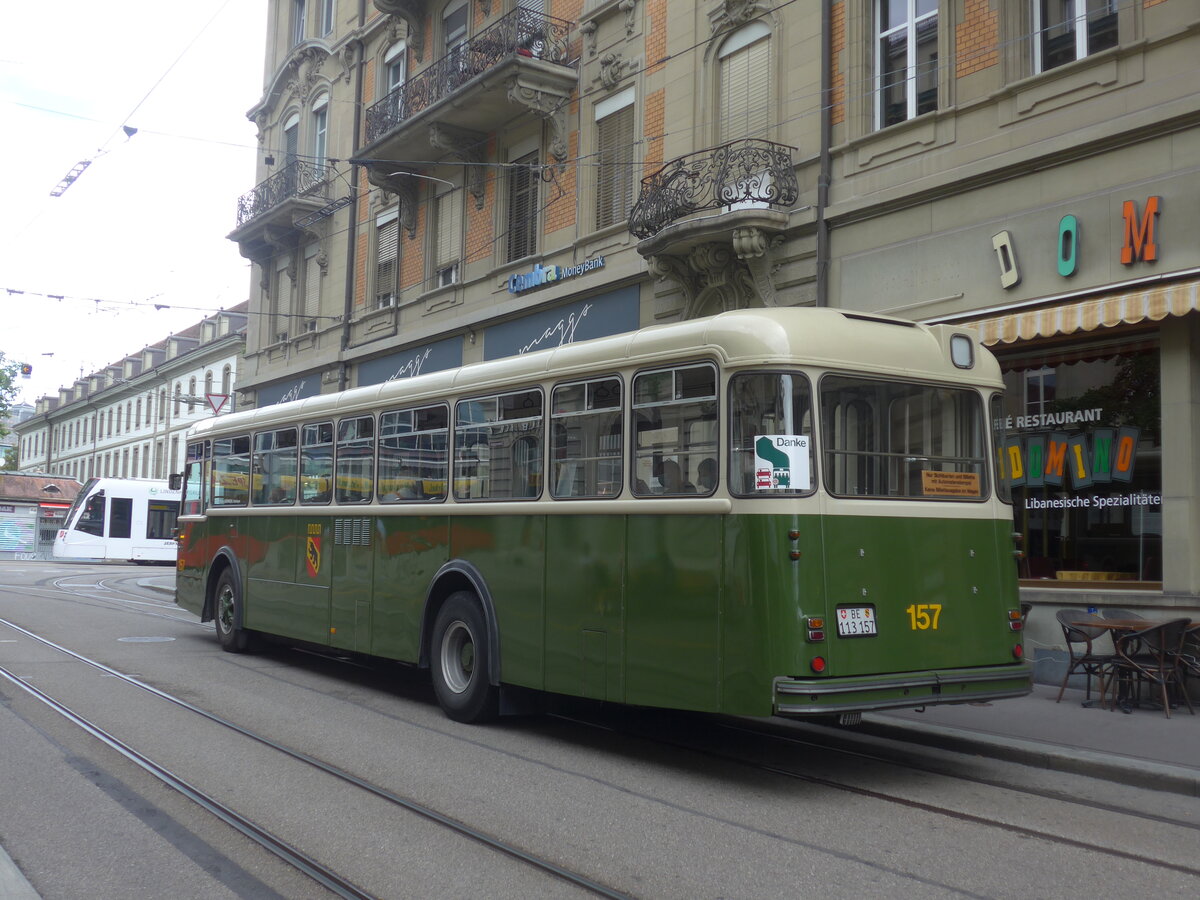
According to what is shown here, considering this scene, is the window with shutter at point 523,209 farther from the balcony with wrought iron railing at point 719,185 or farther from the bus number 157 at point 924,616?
the bus number 157 at point 924,616

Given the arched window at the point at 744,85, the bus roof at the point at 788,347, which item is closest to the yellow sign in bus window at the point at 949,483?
the bus roof at the point at 788,347

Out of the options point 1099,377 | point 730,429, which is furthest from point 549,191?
point 730,429

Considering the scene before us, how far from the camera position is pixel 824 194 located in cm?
1448

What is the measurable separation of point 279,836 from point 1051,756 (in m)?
5.06

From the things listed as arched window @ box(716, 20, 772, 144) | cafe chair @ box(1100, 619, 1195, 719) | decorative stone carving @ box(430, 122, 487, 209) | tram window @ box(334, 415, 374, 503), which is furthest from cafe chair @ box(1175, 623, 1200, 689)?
decorative stone carving @ box(430, 122, 487, 209)

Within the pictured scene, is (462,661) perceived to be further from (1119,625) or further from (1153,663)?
(1153,663)

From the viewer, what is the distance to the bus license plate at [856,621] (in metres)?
6.95

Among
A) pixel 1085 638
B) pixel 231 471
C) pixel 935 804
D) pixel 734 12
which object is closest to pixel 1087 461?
pixel 1085 638

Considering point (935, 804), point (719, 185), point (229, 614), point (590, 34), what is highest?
point (590, 34)

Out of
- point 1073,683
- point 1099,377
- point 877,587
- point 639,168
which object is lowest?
point 1073,683

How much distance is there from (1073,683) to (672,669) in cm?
588

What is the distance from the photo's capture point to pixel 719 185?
15.4 metres

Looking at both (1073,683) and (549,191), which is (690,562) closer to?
(1073,683)

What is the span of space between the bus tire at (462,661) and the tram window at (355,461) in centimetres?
187
